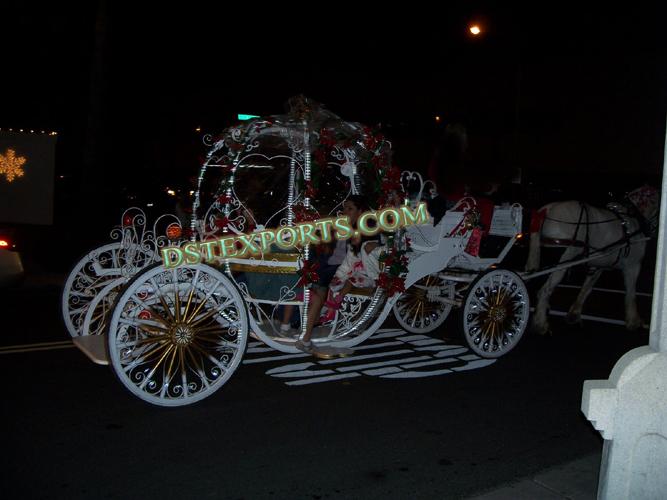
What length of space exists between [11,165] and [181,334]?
1153 centimetres

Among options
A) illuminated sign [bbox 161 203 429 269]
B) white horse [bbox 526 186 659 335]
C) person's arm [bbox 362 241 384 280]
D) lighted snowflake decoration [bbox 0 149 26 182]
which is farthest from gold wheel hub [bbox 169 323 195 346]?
lighted snowflake decoration [bbox 0 149 26 182]

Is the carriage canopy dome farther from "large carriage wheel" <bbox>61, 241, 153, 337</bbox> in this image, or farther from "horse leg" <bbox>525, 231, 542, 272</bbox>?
"horse leg" <bbox>525, 231, 542, 272</bbox>

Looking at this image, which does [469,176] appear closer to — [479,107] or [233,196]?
[233,196]

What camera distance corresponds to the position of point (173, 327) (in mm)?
5320

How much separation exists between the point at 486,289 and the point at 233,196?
3.10 metres

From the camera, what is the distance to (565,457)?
186 inches

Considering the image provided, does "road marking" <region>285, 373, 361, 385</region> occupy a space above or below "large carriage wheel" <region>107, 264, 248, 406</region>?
below

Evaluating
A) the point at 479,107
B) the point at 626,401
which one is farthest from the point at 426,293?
the point at 479,107

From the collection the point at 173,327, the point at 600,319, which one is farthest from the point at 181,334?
the point at 600,319

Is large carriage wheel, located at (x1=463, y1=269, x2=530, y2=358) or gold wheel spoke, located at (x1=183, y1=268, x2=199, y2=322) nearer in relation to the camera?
gold wheel spoke, located at (x1=183, y1=268, x2=199, y2=322)

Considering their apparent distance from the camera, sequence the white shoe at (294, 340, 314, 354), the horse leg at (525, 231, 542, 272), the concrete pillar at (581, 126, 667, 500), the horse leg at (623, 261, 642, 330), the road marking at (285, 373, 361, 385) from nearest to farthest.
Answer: the concrete pillar at (581, 126, 667, 500), the road marking at (285, 373, 361, 385), the white shoe at (294, 340, 314, 354), the horse leg at (525, 231, 542, 272), the horse leg at (623, 261, 642, 330)

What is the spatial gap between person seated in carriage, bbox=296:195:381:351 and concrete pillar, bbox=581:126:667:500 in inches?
144

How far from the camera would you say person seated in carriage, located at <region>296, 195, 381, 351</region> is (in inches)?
267

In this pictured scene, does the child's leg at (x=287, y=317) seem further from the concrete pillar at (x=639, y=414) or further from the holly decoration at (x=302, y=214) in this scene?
the concrete pillar at (x=639, y=414)
